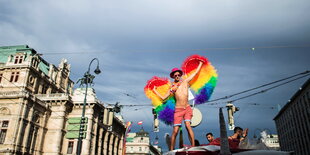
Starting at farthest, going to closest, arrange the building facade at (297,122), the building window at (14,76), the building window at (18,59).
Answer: the building facade at (297,122) < the building window at (18,59) < the building window at (14,76)

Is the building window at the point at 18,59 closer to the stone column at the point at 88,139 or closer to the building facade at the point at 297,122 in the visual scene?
the stone column at the point at 88,139

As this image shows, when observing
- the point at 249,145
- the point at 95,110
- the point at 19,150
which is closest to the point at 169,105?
the point at 249,145

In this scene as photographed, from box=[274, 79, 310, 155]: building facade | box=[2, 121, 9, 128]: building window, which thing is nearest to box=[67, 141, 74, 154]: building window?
box=[2, 121, 9, 128]: building window

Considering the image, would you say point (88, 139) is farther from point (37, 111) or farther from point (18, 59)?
point (18, 59)

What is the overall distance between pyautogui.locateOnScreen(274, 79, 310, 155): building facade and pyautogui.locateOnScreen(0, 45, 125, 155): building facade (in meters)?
37.4

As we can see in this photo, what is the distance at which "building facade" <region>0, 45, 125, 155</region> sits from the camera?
26.5 meters

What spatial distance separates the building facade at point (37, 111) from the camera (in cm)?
2647

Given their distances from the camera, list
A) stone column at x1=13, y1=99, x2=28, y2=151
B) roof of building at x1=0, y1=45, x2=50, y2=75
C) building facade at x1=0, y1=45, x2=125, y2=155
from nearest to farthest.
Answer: stone column at x1=13, y1=99, x2=28, y2=151, building facade at x1=0, y1=45, x2=125, y2=155, roof of building at x1=0, y1=45, x2=50, y2=75

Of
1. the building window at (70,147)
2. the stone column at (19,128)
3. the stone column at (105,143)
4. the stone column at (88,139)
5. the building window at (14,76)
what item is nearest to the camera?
the stone column at (19,128)

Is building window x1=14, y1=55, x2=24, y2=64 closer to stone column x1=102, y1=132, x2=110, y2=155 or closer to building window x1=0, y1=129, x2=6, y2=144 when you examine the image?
building window x1=0, y1=129, x2=6, y2=144

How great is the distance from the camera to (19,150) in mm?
25594

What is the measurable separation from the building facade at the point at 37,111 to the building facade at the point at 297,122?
37363 millimetres

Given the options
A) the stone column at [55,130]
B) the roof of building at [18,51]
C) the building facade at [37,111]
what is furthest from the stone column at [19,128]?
the roof of building at [18,51]

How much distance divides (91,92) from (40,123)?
7947 mm
